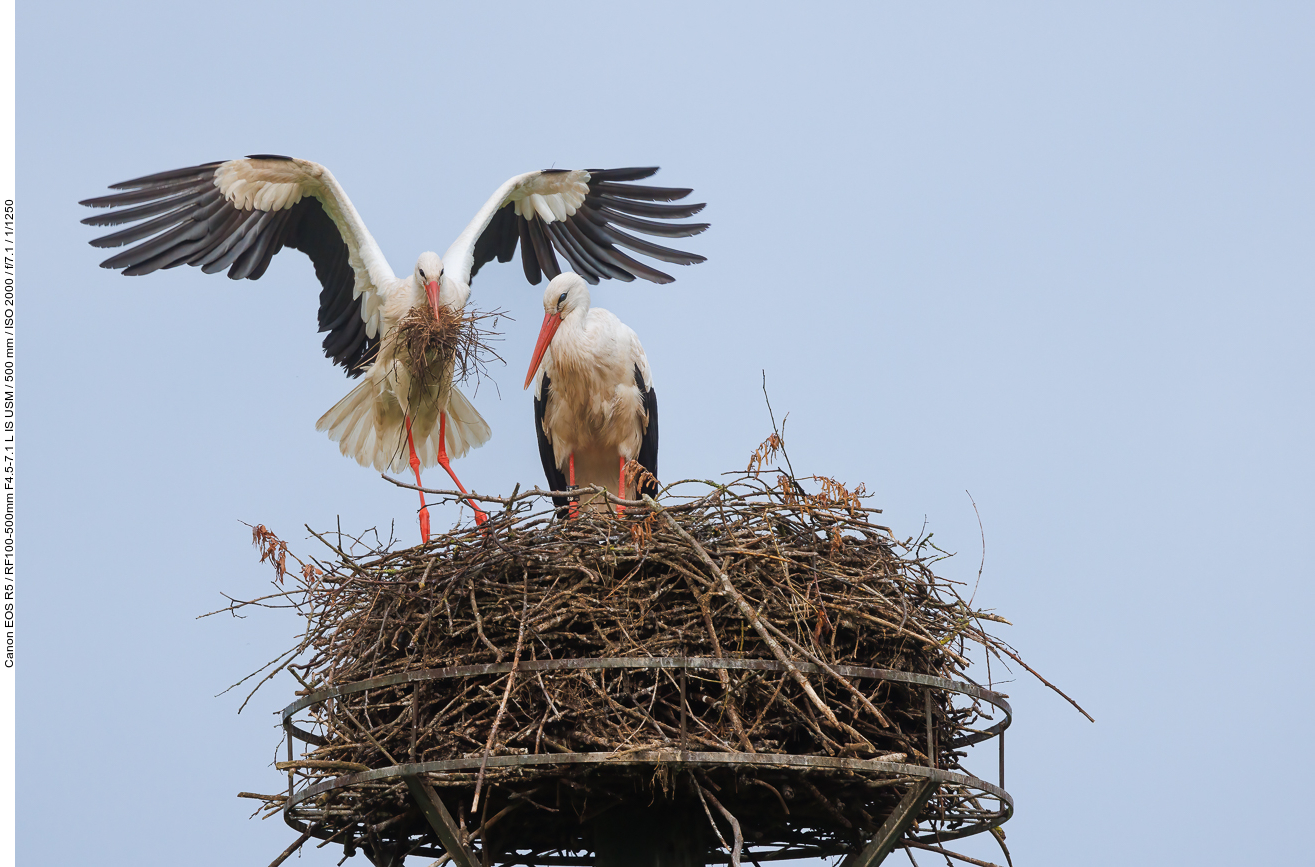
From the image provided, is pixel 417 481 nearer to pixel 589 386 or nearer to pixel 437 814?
pixel 589 386

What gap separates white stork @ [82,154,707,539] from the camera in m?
9.15

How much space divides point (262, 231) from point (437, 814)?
4743 millimetres

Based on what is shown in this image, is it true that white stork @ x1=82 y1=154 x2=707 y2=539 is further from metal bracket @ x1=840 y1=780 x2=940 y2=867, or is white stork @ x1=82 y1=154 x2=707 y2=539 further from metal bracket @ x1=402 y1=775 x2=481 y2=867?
metal bracket @ x1=840 y1=780 x2=940 y2=867

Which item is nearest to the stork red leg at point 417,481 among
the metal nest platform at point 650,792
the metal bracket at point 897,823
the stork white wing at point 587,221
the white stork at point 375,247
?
the white stork at point 375,247

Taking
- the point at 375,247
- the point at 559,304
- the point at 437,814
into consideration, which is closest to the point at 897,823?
the point at 437,814

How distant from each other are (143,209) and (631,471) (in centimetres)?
383

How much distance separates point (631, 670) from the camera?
5.90 metres

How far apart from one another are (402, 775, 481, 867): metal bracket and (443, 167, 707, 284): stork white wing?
14.9ft

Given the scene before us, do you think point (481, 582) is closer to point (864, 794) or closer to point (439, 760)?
point (439, 760)

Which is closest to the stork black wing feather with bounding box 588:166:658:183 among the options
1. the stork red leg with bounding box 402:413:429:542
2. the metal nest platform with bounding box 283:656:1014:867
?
the stork red leg with bounding box 402:413:429:542

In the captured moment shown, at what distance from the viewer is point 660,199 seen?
10.1 m

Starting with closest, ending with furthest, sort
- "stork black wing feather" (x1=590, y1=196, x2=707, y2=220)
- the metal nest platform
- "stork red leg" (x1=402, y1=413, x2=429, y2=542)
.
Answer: the metal nest platform, "stork red leg" (x1=402, y1=413, x2=429, y2=542), "stork black wing feather" (x1=590, y1=196, x2=707, y2=220)

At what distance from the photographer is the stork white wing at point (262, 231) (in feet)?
29.7

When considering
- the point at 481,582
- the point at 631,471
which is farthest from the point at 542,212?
the point at 481,582
